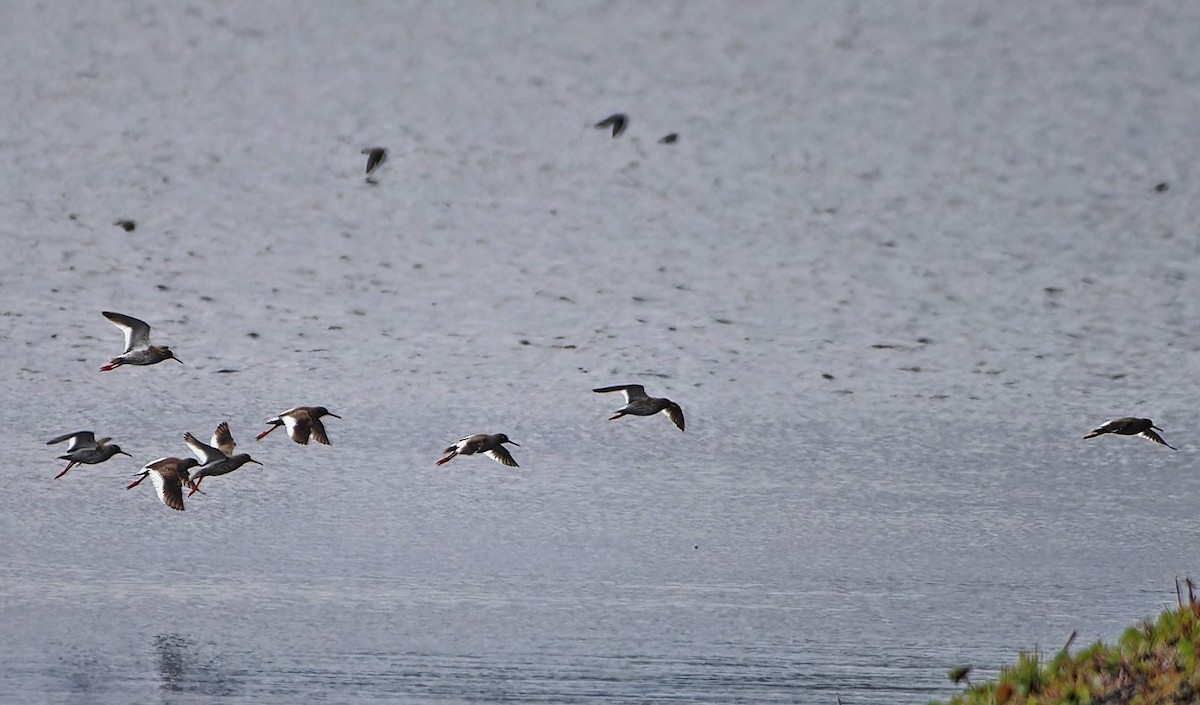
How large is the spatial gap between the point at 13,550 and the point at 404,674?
3283 cm

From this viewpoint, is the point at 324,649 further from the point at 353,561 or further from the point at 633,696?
the point at 353,561

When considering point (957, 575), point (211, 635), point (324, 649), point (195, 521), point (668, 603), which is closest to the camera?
point (324, 649)

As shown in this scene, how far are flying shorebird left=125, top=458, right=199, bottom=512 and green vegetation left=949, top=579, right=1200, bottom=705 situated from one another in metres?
16.4

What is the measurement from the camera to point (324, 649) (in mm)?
32969

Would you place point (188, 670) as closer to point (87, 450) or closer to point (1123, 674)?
point (87, 450)

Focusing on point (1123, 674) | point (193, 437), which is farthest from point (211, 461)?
point (1123, 674)

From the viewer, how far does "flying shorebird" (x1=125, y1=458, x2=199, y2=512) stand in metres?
25.6

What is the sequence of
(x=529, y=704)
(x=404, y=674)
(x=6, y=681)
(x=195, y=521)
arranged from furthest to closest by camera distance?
1. (x=195, y=521)
2. (x=404, y=674)
3. (x=6, y=681)
4. (x=529, y=704)

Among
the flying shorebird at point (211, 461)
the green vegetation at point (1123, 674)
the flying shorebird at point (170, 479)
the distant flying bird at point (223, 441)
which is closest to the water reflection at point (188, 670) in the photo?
the flying shorebird at point (170, 479)

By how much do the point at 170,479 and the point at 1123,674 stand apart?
19420mm

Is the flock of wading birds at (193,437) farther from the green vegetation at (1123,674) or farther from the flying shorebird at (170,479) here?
the green vegetation at (1123,674)

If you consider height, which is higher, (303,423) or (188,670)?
(303,423)

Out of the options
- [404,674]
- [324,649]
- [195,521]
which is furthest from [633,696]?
[195,521]

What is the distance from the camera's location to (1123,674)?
36.4ft
